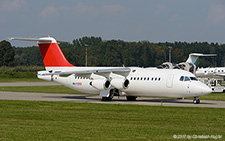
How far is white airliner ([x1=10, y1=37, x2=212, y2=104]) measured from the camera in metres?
31.4

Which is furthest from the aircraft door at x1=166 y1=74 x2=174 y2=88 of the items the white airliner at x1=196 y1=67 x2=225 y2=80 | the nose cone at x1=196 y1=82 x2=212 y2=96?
the white airliner at x1=196 y1=67 x2=225 y2=80

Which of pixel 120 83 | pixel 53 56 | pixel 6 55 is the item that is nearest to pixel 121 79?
pixel 120 83

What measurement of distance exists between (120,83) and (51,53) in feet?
29.2

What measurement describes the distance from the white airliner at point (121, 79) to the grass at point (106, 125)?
6.47m

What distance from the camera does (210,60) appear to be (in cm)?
15612

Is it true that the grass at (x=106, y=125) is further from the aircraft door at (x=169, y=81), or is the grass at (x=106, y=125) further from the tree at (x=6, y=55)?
the tree at (x=6, y=55)

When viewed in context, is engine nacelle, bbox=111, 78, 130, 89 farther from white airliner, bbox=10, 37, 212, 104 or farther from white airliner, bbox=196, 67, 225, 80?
white airliner, bbox=196, 67, 225, 80

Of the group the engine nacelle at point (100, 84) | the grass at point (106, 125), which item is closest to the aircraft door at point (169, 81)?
the engine nacelle at point (100, 84)

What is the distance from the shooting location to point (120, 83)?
33.6 meters

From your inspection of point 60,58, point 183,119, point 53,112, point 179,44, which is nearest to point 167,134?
point 183,119

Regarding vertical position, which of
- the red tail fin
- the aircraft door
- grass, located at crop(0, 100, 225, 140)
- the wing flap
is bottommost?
grass, located at crop(0, 100, 225, 140)

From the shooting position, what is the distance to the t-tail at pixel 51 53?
3866cm

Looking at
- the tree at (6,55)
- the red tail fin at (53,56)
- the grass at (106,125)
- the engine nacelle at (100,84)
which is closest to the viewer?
the grass at (106,125)

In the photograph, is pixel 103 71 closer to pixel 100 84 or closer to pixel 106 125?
pixel 100 84
